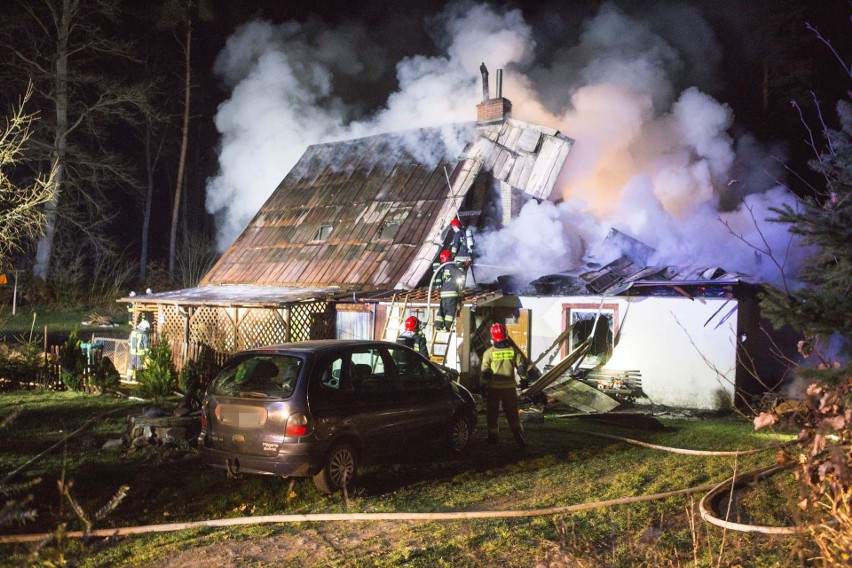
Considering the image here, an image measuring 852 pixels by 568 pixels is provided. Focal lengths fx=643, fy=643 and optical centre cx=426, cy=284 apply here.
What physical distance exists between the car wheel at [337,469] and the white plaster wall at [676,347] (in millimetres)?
8189

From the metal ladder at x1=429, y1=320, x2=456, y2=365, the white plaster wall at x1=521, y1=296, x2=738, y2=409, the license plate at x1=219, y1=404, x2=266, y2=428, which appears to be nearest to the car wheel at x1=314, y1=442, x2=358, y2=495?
the license plate at x1=219, y1=404, x2=266, y2=428

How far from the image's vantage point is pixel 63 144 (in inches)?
937

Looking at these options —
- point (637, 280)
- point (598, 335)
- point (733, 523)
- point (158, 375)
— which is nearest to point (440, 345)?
point (598, 335)

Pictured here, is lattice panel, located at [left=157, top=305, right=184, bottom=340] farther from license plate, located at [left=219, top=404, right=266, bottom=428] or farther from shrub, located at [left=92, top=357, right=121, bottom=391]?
license plate, located at [left=219, top=404, right=266, bottom=428]

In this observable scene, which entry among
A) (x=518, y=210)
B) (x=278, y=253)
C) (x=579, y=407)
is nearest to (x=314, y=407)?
(x=579, y=407)

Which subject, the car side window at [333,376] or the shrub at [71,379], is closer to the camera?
the car side window at [333,376]

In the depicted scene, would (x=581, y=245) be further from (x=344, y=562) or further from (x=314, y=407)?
(x=344, y=562)

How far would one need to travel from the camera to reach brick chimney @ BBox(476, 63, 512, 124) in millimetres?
17781

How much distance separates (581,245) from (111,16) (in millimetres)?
18791

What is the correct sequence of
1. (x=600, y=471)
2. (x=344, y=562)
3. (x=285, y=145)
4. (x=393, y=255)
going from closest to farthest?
(x=344, y=562)
(x=600, y=471)
(x=393, y=255)
(x=285, y=145)

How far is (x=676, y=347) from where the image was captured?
1301cm

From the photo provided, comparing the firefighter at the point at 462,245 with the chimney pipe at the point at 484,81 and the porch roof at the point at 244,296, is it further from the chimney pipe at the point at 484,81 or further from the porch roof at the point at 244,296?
the chimney pipe at the point at 484,81

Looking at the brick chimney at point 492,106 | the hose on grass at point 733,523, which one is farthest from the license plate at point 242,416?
the brick chimney at point 492,106

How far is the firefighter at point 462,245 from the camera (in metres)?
12.9
